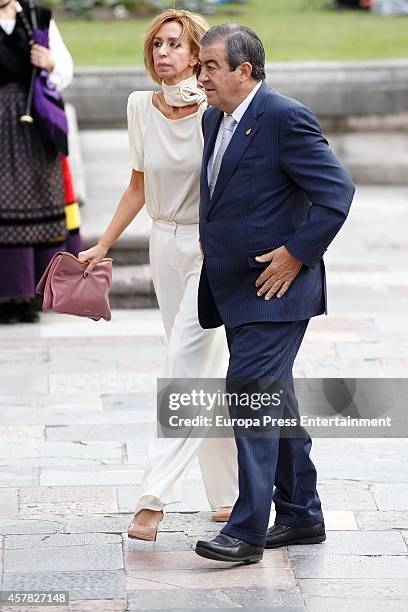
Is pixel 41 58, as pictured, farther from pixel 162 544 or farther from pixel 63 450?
pixel 162 544

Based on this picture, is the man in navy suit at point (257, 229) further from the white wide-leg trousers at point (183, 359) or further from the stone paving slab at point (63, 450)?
the stone paving slab at point (63, 450)

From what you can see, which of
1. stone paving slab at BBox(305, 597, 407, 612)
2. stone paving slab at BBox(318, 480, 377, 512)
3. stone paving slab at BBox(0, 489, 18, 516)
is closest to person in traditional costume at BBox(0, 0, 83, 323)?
stone paving slab at BBox(0, 489, 18, 516)

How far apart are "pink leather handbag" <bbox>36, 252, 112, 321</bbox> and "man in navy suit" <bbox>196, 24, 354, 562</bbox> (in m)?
0.46

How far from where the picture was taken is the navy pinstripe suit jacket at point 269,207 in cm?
433

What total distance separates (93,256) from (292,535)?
1.16 m

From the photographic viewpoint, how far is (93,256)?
16.2ft

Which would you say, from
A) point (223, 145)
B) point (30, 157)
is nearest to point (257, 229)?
point (223, 145)

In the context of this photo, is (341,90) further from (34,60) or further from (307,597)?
(307,597)

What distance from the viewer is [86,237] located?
851 centimetres

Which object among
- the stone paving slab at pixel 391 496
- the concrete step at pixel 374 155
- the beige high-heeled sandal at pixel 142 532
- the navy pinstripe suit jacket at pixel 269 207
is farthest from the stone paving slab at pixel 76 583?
the concrete step at pixel 374 155

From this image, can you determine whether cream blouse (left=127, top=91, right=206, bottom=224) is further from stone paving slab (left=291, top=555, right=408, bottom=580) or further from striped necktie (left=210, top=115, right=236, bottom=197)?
stone paving slab (left=291, top=555, right=408, bottom=580)

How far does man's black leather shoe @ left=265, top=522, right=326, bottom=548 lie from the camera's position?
15.5 feet

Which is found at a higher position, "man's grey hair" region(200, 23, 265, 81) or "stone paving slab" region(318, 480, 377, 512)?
"man's grey hair" region(200, 23, 265, 81)

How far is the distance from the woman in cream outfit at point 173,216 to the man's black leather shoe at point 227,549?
22 cm
